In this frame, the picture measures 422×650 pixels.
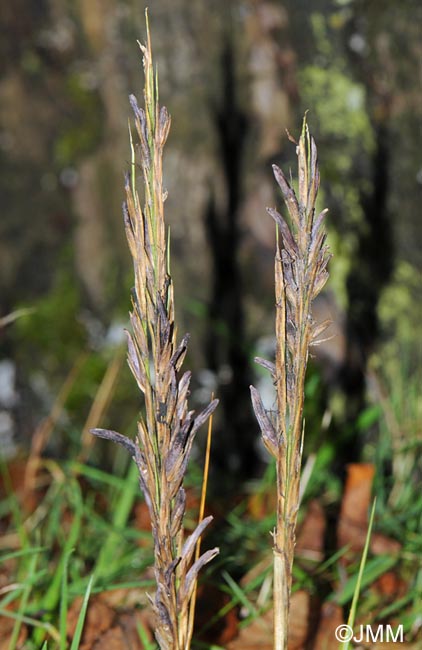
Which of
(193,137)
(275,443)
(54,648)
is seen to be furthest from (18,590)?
(193,137)

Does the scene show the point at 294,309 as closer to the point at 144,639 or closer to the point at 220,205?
the point at 144,639

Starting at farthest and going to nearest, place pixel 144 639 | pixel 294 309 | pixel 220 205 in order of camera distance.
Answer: pixel 220 205 < pixel 144 639 < pixel 294 309

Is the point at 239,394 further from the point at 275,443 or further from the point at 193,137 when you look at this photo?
the point at 275,443

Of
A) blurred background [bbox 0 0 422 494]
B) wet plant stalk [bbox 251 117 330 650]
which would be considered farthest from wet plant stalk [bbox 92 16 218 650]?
blurred background [bbox 0 0 422 494]

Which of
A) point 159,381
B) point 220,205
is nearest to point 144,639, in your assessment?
point 159,381

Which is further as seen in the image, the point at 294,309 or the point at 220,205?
the point at 220,205

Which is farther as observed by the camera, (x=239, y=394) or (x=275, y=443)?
(x=239, y=394)

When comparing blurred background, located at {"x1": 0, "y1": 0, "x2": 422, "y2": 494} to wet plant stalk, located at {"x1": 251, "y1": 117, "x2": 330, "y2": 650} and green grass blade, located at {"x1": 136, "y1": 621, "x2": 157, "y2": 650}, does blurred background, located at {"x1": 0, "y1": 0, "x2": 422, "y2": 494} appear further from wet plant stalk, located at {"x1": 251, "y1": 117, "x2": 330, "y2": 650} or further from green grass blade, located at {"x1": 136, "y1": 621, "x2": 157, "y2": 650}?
wet plant stalk, located at {"x1": 251, "y1": 117, "x2": 330, "y2": 650}
